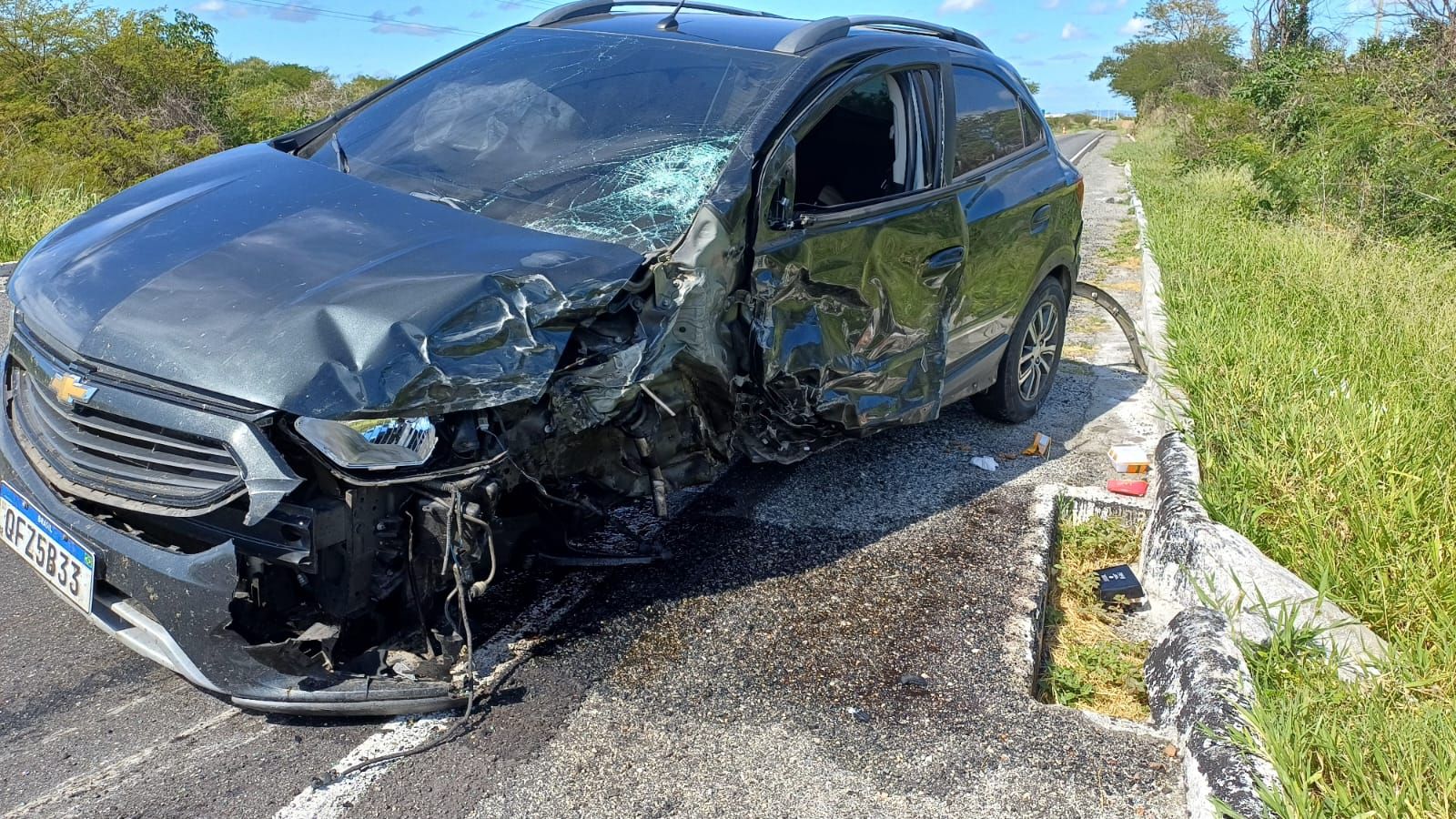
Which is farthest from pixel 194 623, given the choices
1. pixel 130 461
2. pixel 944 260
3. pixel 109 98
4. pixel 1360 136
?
pixel 109 98

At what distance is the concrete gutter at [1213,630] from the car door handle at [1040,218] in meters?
1.28

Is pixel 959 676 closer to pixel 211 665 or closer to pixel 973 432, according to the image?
pixel 211 665

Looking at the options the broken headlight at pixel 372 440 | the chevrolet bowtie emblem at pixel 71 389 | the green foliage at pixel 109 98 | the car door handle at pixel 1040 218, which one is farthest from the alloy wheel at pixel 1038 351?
the green foliage at pixel 109 98

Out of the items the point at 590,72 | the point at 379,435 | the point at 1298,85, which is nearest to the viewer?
the point at 379,435

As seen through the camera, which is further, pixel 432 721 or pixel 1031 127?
pixel 1031 127

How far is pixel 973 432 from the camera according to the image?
226 inches

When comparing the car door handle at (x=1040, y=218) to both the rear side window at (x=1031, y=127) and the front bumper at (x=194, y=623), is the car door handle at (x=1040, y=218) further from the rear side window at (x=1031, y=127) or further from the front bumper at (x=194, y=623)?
the front bumper at (x=194, y=623)

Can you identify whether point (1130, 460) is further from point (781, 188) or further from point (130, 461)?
point (130, 461)

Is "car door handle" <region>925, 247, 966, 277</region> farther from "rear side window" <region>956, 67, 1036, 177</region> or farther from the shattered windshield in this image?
the shattered windshield

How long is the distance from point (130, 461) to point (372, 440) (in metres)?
0.63

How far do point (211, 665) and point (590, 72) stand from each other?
97.6 inches

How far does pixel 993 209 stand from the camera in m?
4.83

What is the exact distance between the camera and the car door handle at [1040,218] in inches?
208

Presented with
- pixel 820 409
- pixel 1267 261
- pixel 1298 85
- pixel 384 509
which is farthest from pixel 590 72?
pixel 1298 85
